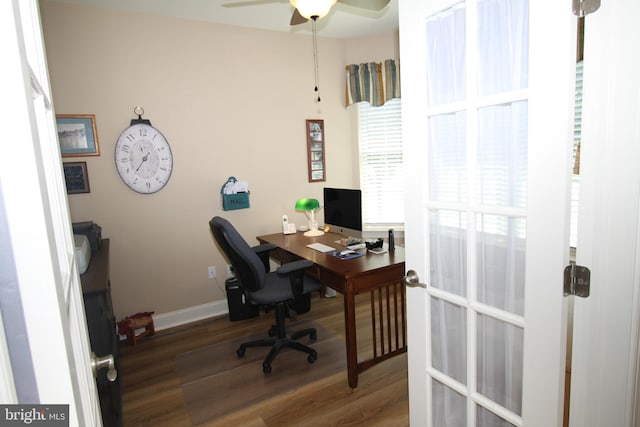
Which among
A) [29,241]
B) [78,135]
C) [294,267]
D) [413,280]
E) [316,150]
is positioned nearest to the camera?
[29,241]

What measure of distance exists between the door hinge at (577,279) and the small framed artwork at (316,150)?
10.3 ft

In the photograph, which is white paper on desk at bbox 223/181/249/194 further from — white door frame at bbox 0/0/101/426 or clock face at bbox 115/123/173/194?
white door frame at bbox 0/0/101/426

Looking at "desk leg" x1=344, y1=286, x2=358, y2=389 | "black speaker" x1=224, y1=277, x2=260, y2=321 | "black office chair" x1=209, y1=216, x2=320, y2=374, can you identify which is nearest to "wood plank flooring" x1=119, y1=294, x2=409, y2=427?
"desk leg" x1=344, y1=286, x2=358, y2=389

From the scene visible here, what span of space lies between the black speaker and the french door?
219 cm

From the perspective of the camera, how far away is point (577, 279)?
3.62 feet

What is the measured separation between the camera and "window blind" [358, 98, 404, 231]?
13.2 feet

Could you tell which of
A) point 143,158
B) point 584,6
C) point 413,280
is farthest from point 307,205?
point 584,6

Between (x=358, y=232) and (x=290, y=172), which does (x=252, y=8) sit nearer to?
(x=290, y=172)

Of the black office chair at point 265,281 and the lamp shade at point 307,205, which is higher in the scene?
the lamp shade at point 307,205

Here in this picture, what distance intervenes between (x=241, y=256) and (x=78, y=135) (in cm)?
181

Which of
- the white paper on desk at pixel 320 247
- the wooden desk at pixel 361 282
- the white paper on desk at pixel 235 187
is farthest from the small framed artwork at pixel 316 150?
the wooden desk at pixel 361 282

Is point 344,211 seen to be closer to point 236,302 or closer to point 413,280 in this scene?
point 236,302

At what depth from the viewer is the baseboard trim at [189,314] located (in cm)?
337

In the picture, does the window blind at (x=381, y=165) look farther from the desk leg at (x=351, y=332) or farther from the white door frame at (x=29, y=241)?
the white door frame at (x=29, y=241)
